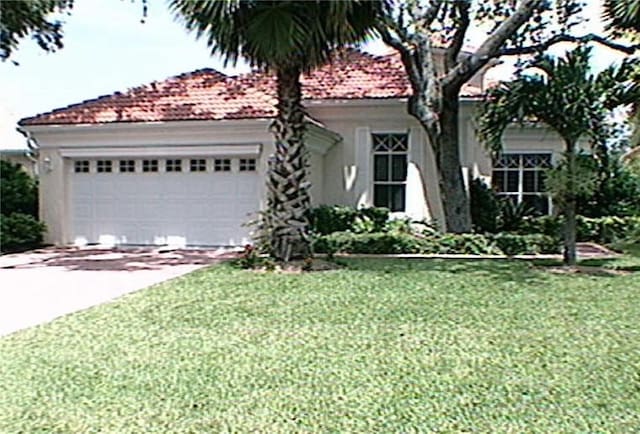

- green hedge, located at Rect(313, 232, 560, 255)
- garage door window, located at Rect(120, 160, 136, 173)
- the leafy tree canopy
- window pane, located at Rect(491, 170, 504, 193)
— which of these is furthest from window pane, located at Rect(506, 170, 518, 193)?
the leafy tree canopy

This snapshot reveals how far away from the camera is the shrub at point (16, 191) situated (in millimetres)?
18453

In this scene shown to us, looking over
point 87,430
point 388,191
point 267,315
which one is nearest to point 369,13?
point 267,315

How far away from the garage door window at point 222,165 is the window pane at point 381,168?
15.3 feet

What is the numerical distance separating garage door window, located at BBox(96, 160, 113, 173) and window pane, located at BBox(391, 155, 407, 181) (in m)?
8.64

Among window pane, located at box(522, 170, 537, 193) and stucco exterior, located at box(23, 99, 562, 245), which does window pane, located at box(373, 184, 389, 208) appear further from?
window pane, located at box(522, 170, 537, 193)

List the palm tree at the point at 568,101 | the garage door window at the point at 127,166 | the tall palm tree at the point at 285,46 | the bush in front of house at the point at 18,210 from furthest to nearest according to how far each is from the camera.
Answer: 1. the garage door window at the point at 127,166
2. the bush in front of house at the point at 18,210
3. the palm tree at the point at 568,101
4. the tall palm tree at the point at 285,46

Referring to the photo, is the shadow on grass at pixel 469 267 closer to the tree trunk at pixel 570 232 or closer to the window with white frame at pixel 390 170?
the tree trunk at pixel 570 232

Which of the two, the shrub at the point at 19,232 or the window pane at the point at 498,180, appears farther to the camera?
the window pane at the point at 498,180

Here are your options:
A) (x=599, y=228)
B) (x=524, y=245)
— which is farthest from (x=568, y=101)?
(x=599, y=228)

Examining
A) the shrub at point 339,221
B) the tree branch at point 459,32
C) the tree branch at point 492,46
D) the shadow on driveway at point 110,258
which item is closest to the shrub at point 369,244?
the shrub at point 339,221

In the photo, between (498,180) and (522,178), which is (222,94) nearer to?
(498,180)

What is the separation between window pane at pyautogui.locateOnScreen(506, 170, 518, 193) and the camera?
67.1 feet

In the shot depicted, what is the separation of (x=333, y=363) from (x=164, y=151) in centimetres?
1277

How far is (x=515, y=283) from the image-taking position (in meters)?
10.8
